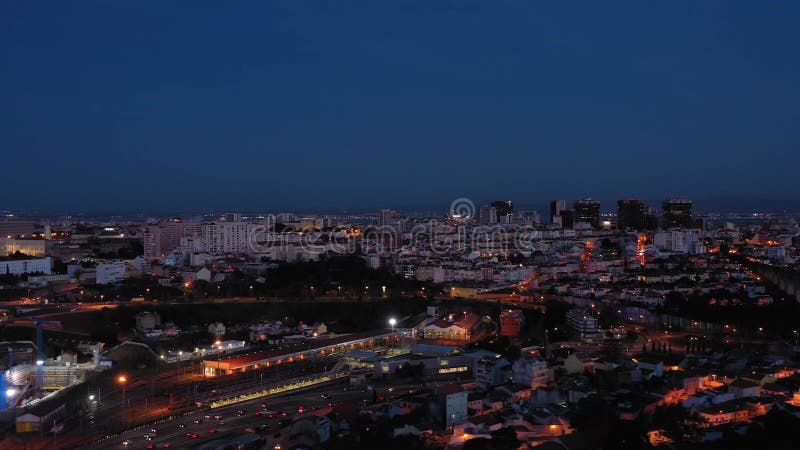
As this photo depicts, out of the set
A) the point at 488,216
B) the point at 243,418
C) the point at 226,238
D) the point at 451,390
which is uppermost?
the point at 488,216

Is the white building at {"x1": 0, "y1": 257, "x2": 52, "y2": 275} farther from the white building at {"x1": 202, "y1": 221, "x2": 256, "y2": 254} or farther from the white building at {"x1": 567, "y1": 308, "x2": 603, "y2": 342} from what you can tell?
the white building at {"x1": 567, "y1": 308, "x2": 603, "y2": 342}

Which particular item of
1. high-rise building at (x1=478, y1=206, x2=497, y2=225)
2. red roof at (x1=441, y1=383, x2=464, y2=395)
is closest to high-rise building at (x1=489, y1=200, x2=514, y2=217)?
high-rise building at (x1=478, y1=206, x2=497, y2=225)

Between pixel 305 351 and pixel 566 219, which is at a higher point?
pixel 566 219

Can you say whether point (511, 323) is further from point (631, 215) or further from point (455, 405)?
point (631, 215)

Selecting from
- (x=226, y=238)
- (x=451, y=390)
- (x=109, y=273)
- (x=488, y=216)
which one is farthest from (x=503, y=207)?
(x=451, y=390)

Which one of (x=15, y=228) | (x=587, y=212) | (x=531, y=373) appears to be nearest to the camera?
(x=531, y=373)

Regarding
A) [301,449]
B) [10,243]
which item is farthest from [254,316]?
[10,243]
